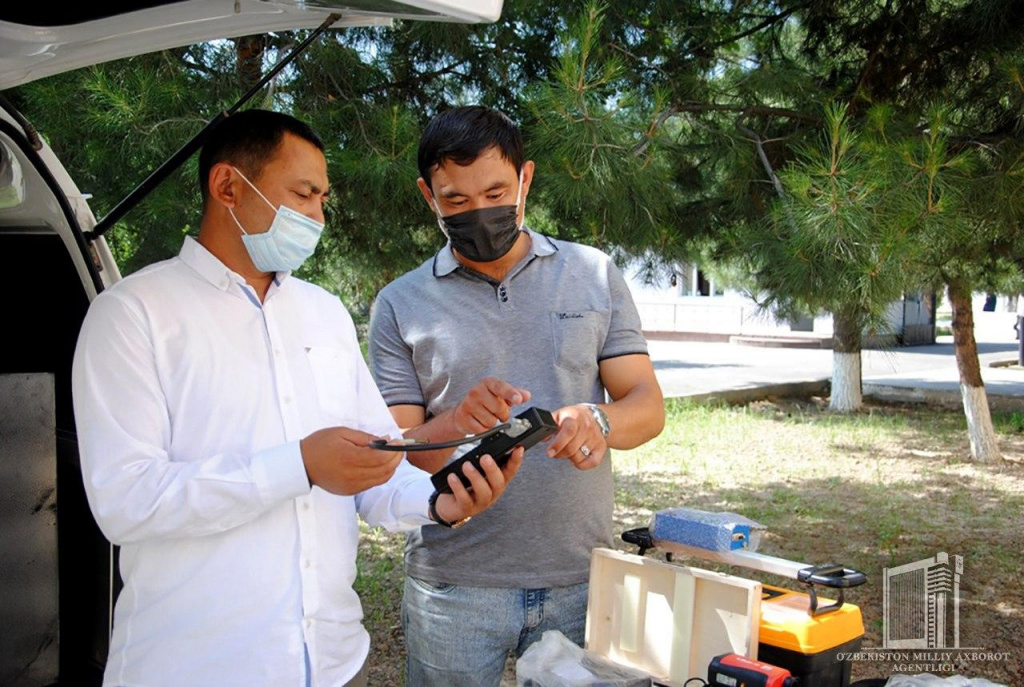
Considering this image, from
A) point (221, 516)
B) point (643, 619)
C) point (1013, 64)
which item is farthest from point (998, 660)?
point (221, 516)

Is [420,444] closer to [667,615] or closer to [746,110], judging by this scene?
[667,615]

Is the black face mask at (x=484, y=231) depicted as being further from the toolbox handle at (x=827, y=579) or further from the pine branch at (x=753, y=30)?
the pine branch at (x=753, y=30)

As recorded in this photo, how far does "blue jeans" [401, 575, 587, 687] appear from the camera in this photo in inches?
84.5

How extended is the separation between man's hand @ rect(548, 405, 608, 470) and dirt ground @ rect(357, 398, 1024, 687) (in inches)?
101

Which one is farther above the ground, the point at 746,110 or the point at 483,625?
the point at 746,110

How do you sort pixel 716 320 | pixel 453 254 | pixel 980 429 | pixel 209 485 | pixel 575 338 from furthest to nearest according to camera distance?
pixel 716 320 → pixel 980 429 → pixel 453 254 → pixel 575 338 → pixel 209 485

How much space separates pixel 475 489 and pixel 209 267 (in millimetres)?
636

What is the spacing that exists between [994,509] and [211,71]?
6.57 m

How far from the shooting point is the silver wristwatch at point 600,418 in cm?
199

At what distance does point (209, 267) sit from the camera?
1.77 meters

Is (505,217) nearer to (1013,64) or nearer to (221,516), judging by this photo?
(221,516)

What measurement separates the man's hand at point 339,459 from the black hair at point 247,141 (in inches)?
21.3

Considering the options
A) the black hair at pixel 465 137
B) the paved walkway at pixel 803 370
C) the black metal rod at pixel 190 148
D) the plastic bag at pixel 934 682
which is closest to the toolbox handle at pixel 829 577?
the plastic bag at pixel 934 682

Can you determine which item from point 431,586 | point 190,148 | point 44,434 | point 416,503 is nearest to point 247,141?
point 190,148
